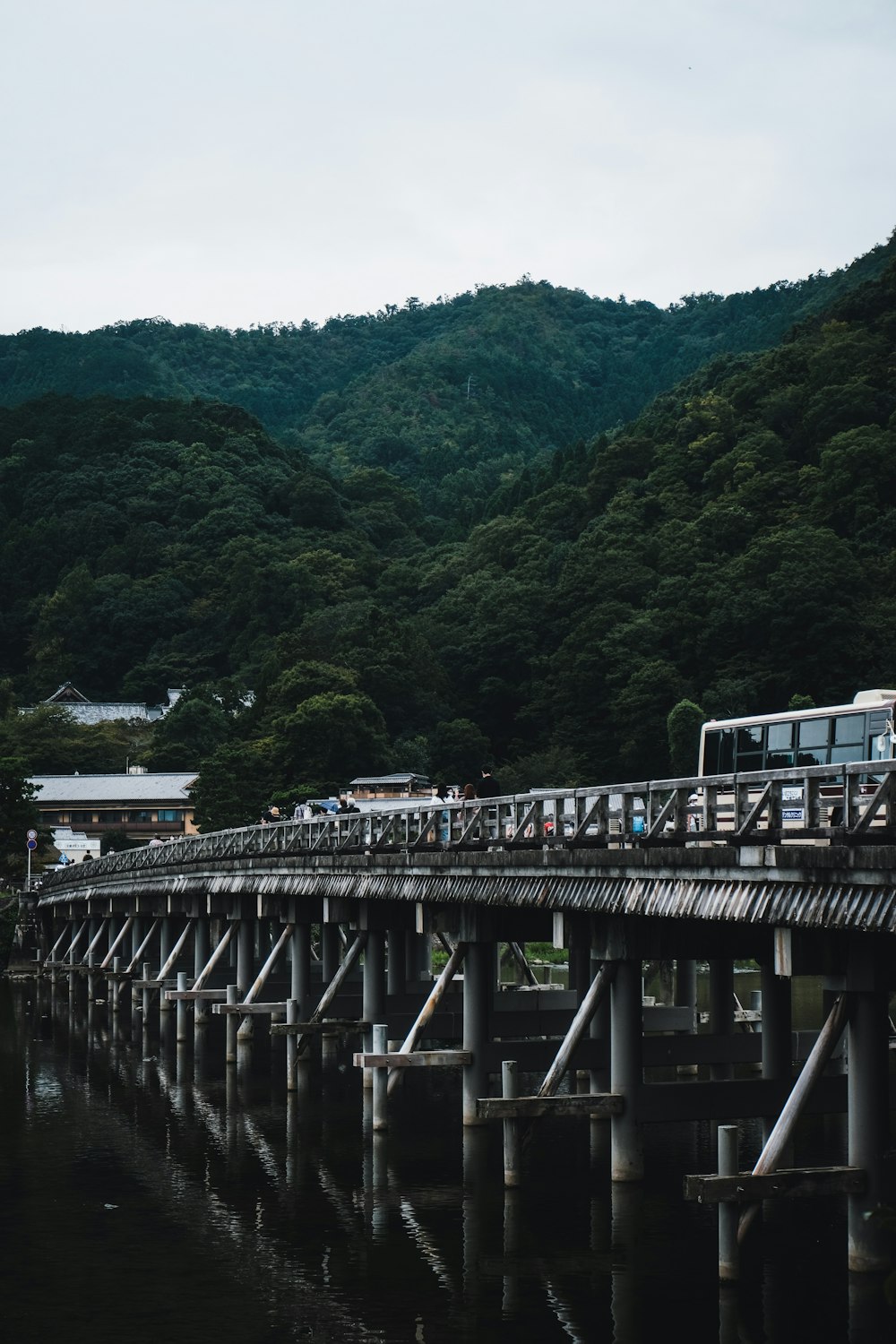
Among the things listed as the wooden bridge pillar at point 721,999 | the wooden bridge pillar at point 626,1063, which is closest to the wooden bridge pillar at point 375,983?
the wooden bridge pillar at point 721,999

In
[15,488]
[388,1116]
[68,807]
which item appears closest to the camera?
[388,1116]

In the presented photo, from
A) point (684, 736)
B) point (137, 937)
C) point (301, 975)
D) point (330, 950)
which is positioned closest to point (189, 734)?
point (684, 736)

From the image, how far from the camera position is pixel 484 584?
121 metres

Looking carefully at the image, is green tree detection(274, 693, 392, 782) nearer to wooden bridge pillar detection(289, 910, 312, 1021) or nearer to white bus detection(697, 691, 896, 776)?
wooden bridge pillar detection(289, 910, 312, 1021)

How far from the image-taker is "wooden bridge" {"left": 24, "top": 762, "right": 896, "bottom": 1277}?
17.0m

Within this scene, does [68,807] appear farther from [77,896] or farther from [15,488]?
[15,488]

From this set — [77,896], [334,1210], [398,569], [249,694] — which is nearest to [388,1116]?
[334,1210]

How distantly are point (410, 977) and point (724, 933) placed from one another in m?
16.1

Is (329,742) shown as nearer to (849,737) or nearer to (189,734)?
(189,734)

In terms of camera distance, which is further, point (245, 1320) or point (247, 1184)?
point (247, 1184)

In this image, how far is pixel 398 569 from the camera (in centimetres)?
14012

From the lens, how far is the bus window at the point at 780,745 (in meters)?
32.5

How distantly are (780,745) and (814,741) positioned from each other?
1.31 metres

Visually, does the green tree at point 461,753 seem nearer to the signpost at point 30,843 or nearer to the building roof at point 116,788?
the building roof at point 116,788
